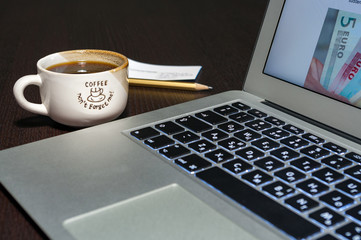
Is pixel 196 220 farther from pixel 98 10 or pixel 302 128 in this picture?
pixel 98 10

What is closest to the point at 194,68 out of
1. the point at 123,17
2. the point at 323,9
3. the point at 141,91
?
the point at 141,91

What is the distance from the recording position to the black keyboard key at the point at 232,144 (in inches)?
20.6

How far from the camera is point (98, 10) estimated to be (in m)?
1.24

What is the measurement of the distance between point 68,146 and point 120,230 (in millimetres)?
173

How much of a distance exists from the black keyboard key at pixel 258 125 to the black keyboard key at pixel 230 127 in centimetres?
1

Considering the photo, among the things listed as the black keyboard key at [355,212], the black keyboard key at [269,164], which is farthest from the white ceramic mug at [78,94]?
the black keyboard key at [355,212]

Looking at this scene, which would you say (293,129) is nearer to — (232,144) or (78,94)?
(232,144)

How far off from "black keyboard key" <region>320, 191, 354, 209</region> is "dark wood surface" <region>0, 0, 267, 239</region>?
0.28 m

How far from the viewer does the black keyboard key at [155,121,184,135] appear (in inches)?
22.1

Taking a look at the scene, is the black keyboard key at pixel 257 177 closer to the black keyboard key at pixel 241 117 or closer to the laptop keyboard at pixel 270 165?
the laptop keyboard at pixel 270 165

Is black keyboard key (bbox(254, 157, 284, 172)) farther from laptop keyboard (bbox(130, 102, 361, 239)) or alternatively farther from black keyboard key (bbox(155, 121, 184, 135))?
black keyboard key (bbox(155, 121, 184, 135))

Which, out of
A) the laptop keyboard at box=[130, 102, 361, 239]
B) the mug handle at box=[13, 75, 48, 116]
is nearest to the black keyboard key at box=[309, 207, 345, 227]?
the laptop keyboard at box=[130, 102, 361, 239]

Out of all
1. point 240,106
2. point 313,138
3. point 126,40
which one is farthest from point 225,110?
point 126,40

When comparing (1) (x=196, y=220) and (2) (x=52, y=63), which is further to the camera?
(2) (x=52, y=63)
